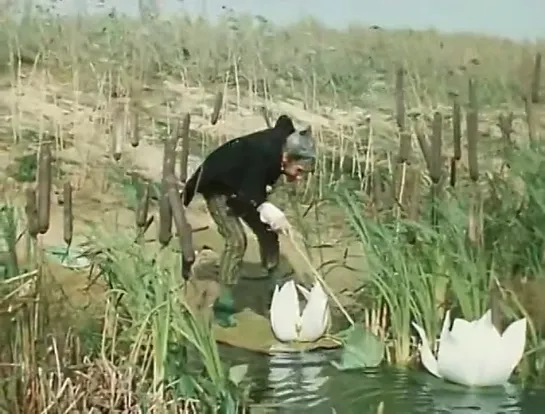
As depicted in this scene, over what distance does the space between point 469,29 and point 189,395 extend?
28.4 inches

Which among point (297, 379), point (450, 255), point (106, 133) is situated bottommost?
point (297, 379)

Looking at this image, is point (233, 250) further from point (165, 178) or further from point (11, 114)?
point (11, 114)

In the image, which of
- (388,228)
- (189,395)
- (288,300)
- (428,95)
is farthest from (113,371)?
(428,95)

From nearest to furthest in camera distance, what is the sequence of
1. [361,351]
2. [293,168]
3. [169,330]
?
[169,330], [361,351], [293,168]

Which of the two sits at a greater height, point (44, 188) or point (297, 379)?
point (44, 188)

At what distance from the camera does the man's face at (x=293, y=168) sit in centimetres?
151

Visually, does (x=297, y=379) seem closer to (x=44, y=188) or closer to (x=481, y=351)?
(x=481, y=351)

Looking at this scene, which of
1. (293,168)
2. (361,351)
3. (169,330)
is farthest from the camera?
(293,168)

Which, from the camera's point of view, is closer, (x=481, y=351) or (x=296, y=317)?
(x=481, y=351)

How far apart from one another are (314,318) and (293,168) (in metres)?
0.22

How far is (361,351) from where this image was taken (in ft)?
4.61

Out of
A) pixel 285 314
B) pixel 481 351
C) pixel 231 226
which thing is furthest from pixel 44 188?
pixel 481 351

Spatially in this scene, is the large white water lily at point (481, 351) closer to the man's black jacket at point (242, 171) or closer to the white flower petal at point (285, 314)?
the white flower petal at point (285, 314)

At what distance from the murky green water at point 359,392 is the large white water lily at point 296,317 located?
37 millimetres
